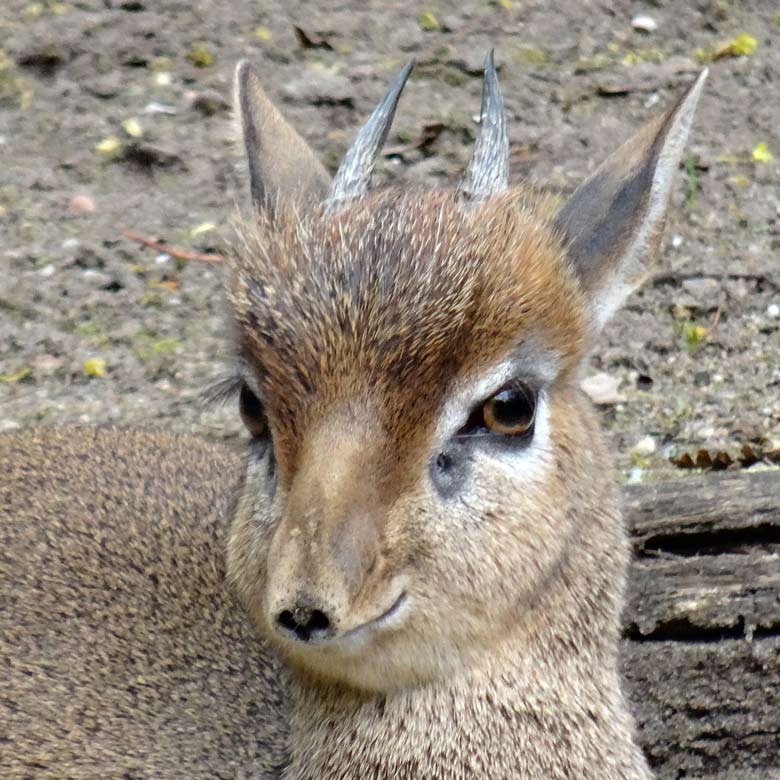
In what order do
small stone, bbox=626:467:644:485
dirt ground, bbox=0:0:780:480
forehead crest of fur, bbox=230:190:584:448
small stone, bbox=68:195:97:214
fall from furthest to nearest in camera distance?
small stone, bbox=68:195:97:214 → dirt ground, bbox=0:0:780:480 → small stone, bbox=626:467:644:485 → forehead crest of fur, bbox=230:190:584:448

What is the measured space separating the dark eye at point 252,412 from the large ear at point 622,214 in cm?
91

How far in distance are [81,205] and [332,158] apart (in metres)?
1.34

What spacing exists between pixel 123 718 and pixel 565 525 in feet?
4.98

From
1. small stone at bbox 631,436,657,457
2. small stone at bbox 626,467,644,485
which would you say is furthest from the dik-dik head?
small stone at bbox 631,436,657,457

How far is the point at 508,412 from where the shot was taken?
3.23 m

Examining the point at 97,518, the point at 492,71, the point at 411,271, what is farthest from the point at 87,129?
the point at 411,271

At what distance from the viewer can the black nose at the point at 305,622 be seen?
2.88 meters

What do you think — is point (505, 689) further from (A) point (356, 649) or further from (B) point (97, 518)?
(B) point (97, 518)

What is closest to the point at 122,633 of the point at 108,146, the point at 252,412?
the point at 252,412

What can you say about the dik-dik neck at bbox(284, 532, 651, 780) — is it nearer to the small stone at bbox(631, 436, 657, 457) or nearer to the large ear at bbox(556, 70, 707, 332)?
the large ear at bbox(556, 70, 707, 332)

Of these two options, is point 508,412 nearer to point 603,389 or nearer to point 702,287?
point 603,389

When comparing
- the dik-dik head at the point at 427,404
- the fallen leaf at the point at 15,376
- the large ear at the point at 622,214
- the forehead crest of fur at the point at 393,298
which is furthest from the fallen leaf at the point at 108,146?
the large ear at the point at 622,214

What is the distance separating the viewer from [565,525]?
3.39 metres

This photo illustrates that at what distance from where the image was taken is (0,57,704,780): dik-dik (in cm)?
308
